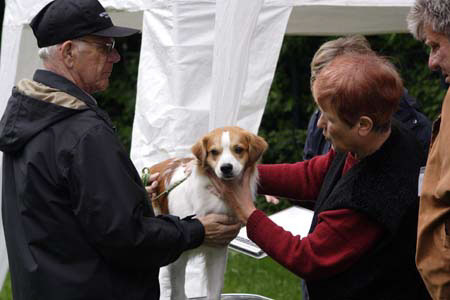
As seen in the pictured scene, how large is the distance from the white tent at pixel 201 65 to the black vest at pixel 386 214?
1.52 m

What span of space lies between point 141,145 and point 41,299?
2385 mm

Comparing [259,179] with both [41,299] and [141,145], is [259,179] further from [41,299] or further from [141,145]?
[141,145]

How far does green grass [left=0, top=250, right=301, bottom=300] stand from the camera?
20.9 ft

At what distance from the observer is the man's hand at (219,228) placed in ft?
9.77

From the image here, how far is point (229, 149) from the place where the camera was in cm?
351

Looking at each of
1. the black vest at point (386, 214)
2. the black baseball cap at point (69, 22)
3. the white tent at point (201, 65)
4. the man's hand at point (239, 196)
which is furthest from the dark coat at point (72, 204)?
the white tent at point (201, 65)

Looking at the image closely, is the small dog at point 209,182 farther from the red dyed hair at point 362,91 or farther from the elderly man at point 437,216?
the elderly man at point 437,216

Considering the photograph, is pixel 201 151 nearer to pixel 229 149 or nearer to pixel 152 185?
pixel 229 149

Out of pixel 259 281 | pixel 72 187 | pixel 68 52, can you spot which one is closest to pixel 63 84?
pixel 68 52

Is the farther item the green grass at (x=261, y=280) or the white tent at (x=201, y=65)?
the green grass at (x=261, y=280)

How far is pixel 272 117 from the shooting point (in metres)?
10.7

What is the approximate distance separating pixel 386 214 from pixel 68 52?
1.22 m

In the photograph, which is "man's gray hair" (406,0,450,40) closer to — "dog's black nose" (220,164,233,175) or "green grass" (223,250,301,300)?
"dog's black nose" (220,164,233,175)

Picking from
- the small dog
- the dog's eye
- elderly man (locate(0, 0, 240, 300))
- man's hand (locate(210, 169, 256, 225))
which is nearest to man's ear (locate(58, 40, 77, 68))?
elderly man (locate(0, 0, 240, 300))
